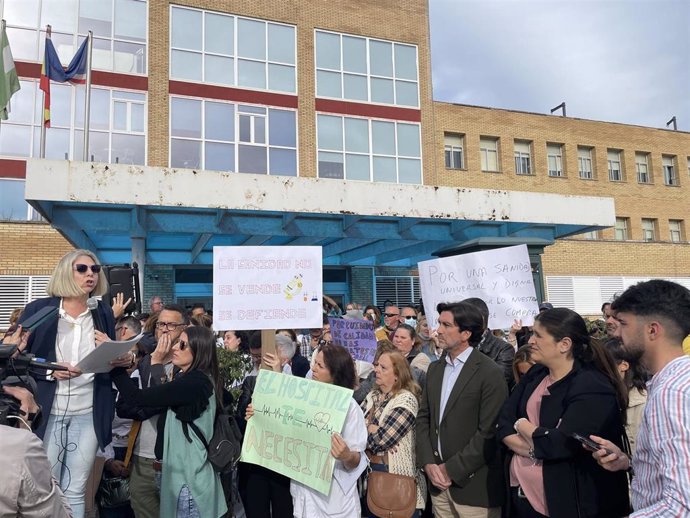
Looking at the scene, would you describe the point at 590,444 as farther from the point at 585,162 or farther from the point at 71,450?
the point at 585,162

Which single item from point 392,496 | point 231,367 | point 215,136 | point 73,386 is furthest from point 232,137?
point 392,496

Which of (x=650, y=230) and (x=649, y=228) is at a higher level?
(x=649, y=228)

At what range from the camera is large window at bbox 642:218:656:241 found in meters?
29.3

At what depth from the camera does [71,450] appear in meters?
3.50

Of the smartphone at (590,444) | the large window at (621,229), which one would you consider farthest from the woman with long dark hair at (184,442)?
the large window at (621,229)

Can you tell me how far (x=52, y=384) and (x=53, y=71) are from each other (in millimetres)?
15134

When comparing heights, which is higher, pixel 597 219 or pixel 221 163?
pixel 221 163

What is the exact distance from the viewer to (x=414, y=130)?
22.2m

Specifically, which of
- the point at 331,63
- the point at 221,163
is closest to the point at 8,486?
the point at 221,163

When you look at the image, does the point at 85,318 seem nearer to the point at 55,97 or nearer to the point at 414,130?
the point at 55,97

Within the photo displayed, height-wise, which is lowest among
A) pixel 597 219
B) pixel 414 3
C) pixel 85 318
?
pixel 85 318

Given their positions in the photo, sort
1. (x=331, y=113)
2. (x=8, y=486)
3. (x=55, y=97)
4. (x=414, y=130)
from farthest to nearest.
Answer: (x=414, y=130), (x=331, y=113), (x=55, y=97), (x=8, y=486)

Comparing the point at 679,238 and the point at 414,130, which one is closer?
the point at 414,130

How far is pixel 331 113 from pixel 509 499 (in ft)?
61.9
